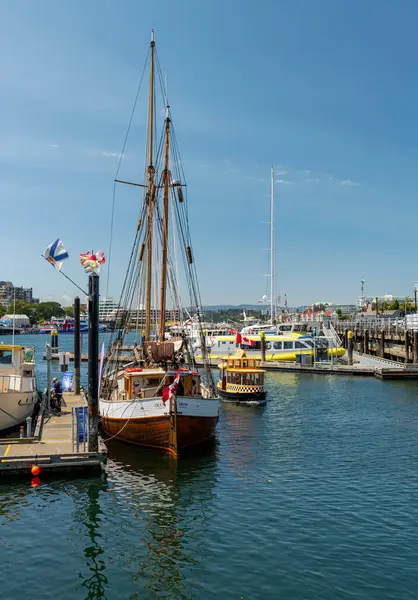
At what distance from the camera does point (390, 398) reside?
1779 inches

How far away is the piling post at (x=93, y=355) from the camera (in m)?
22.7

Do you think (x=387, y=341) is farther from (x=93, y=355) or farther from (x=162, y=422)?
(x=93, y=355)

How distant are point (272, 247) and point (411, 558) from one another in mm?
79740

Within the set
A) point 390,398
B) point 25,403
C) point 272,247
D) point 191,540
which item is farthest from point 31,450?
point 272,247


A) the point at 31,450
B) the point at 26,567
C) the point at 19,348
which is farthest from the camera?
the point at 19,348

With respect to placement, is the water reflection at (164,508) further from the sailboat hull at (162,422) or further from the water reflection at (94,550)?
the water reflection at (94,550)

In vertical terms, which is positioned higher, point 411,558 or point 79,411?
point 79,411

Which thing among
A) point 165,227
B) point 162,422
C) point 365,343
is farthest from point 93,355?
point 365,343

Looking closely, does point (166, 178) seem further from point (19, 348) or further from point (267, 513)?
point (267, 513)

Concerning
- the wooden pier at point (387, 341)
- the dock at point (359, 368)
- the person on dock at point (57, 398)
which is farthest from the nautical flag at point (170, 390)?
the wooden pier at point (387, 341)

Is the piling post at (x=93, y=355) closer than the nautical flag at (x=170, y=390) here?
Yes

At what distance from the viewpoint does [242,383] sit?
43.9 metres

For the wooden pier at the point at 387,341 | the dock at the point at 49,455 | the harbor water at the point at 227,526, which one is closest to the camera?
the harbor water at the point at 227,526

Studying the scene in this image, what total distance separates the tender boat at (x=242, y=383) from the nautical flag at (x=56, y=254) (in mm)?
20798
